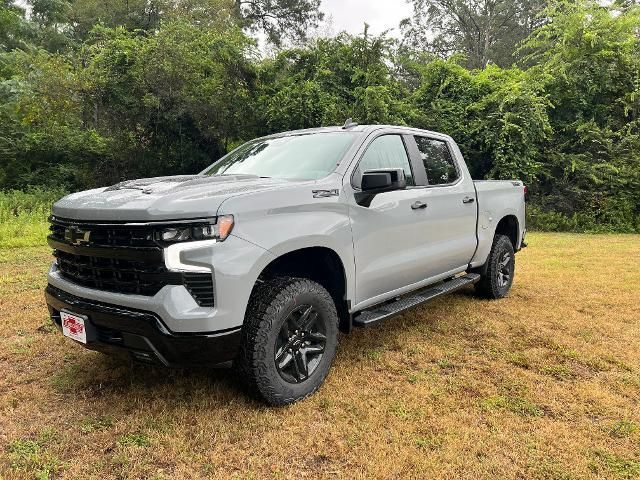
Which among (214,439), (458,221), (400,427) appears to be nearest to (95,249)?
(214,439)

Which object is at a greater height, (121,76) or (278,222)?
(121,76)

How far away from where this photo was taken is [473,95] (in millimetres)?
14828

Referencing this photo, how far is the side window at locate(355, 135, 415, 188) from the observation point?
367cm

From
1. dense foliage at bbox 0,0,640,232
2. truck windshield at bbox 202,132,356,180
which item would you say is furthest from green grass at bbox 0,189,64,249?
truck windshield at bbox 202,132,356,180

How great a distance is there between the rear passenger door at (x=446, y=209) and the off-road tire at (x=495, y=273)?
619 mm

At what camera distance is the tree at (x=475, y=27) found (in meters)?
29.5

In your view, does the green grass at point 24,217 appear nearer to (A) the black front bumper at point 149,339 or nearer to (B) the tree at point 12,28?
(A) the black front bumper at point 149,339

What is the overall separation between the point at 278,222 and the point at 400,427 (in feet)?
4.46

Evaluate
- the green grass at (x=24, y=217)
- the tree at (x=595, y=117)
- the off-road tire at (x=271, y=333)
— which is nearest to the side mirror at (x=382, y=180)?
the off-road tire at (x=271, y=333)

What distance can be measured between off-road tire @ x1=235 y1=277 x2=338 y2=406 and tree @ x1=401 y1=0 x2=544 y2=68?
2999 cm

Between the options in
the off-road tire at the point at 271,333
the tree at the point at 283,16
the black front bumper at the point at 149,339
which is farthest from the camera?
the tree at the point at 283,16

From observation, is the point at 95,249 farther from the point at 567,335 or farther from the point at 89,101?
the point at 89,101

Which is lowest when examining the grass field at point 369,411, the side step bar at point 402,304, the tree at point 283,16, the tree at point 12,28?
the grass field at point 369,411

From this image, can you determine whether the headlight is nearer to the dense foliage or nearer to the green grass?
the green grass
